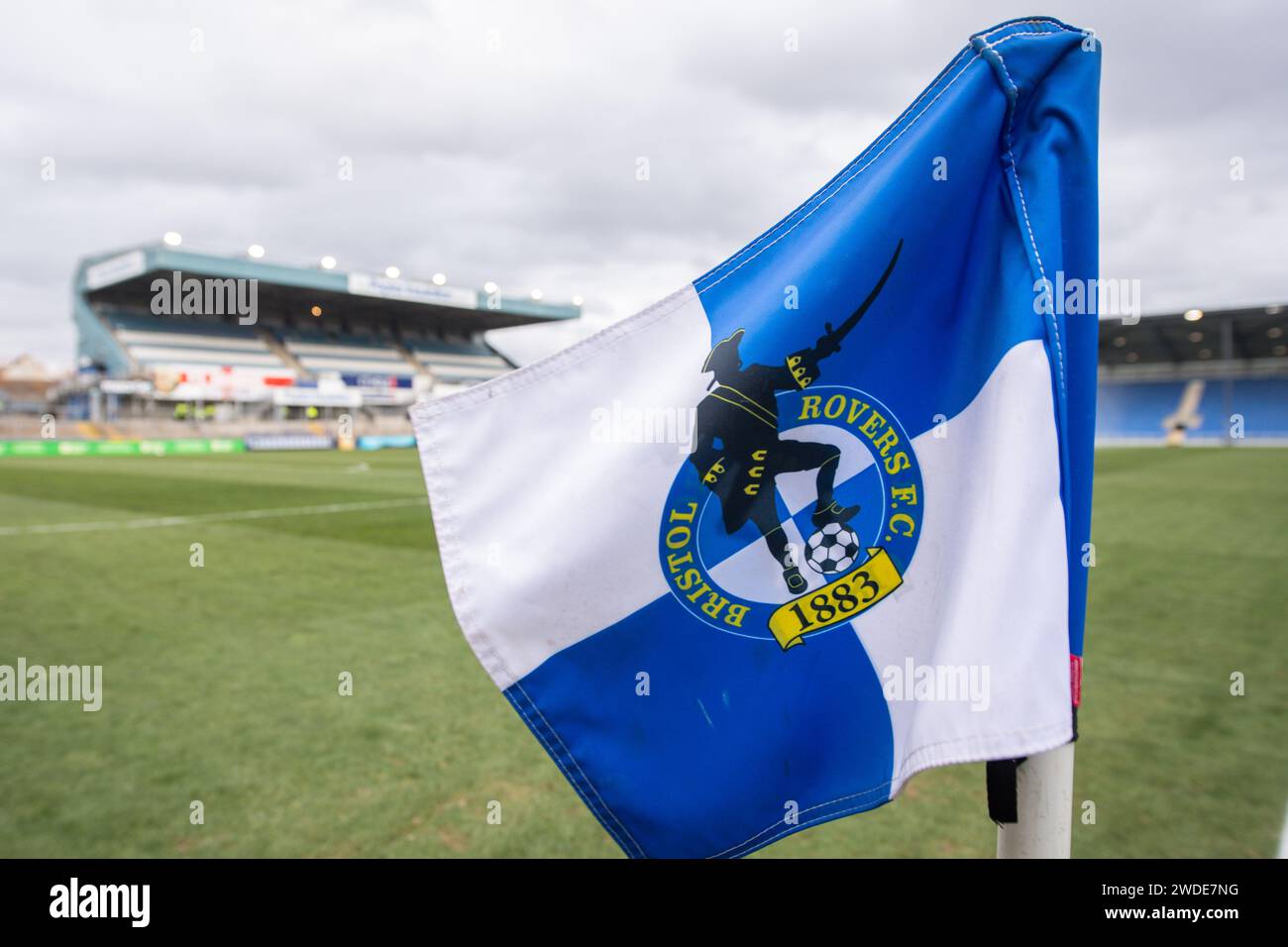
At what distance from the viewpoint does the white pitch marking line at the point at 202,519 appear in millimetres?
9711

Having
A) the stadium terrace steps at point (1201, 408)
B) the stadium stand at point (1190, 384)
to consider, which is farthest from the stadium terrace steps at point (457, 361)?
the stadium terrace steps at point (1201, 408)

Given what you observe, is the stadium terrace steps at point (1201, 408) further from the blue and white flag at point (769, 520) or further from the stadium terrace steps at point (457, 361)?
the blue and white flag at point (769, 520)

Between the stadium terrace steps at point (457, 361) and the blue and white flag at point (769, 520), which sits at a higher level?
the stadium terrace steps at point (457, 361)

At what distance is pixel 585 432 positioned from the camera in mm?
1174

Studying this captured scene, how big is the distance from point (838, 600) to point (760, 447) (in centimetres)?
25

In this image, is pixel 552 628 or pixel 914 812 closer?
pixel 552 628

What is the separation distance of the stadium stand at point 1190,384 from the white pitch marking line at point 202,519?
141ft

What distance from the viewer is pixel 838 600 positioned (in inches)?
45.1

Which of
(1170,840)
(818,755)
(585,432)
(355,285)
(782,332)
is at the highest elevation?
(355,285)

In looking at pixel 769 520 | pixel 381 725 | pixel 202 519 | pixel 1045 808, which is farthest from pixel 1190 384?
pixel 769 520

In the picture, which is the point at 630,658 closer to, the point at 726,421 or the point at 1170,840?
the point at 726,421

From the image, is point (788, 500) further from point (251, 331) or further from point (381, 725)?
point (251, 331)

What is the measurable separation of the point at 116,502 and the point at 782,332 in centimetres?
A: 1450

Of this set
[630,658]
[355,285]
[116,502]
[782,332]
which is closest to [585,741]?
[630,658]
